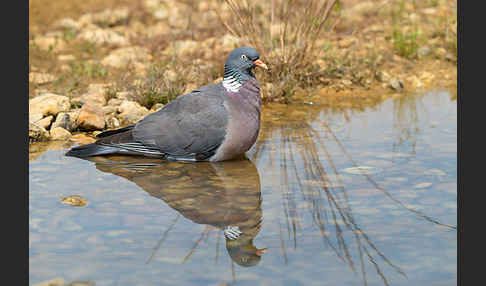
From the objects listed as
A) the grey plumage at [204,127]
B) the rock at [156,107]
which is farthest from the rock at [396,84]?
the grey plumage at [204,127]

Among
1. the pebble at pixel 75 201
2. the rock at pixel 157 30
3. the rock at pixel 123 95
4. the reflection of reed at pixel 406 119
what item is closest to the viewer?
the pebble at pixel 75 201

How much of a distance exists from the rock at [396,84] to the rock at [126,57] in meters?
2.82

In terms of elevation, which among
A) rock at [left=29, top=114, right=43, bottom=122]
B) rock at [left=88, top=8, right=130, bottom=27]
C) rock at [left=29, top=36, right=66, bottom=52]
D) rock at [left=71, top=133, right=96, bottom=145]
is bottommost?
rock at [left=71, top=133, right=96, bottom=145]

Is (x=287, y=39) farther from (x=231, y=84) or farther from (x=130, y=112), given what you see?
(x=231, y=84)

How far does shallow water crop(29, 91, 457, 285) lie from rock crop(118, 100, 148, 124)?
94cm

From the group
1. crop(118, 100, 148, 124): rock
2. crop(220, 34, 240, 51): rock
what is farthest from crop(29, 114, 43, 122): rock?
crop(220, 34, 240, 51): rock

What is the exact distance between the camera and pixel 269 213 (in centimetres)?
373

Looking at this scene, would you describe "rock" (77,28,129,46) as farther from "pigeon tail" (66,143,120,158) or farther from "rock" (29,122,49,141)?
"pigeon tail" (66,143,120,158)

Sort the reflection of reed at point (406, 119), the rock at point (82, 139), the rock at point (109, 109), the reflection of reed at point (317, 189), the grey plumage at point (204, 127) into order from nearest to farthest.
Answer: the reflection of reed at point (317, 189), the grey plumage at point (204, 127), the reflection of reed at point (406, 119), the rock at point (82, 139), the rock at point (109, 109)

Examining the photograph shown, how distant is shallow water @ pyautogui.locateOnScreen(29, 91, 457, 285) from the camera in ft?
9.77

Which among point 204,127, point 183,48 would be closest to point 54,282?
point 204,127

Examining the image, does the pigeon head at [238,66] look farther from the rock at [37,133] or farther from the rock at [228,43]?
the rock at [228,43]

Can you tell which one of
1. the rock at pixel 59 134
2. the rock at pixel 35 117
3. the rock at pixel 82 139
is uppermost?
the rock at pixel 35 117

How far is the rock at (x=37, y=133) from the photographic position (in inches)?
207
